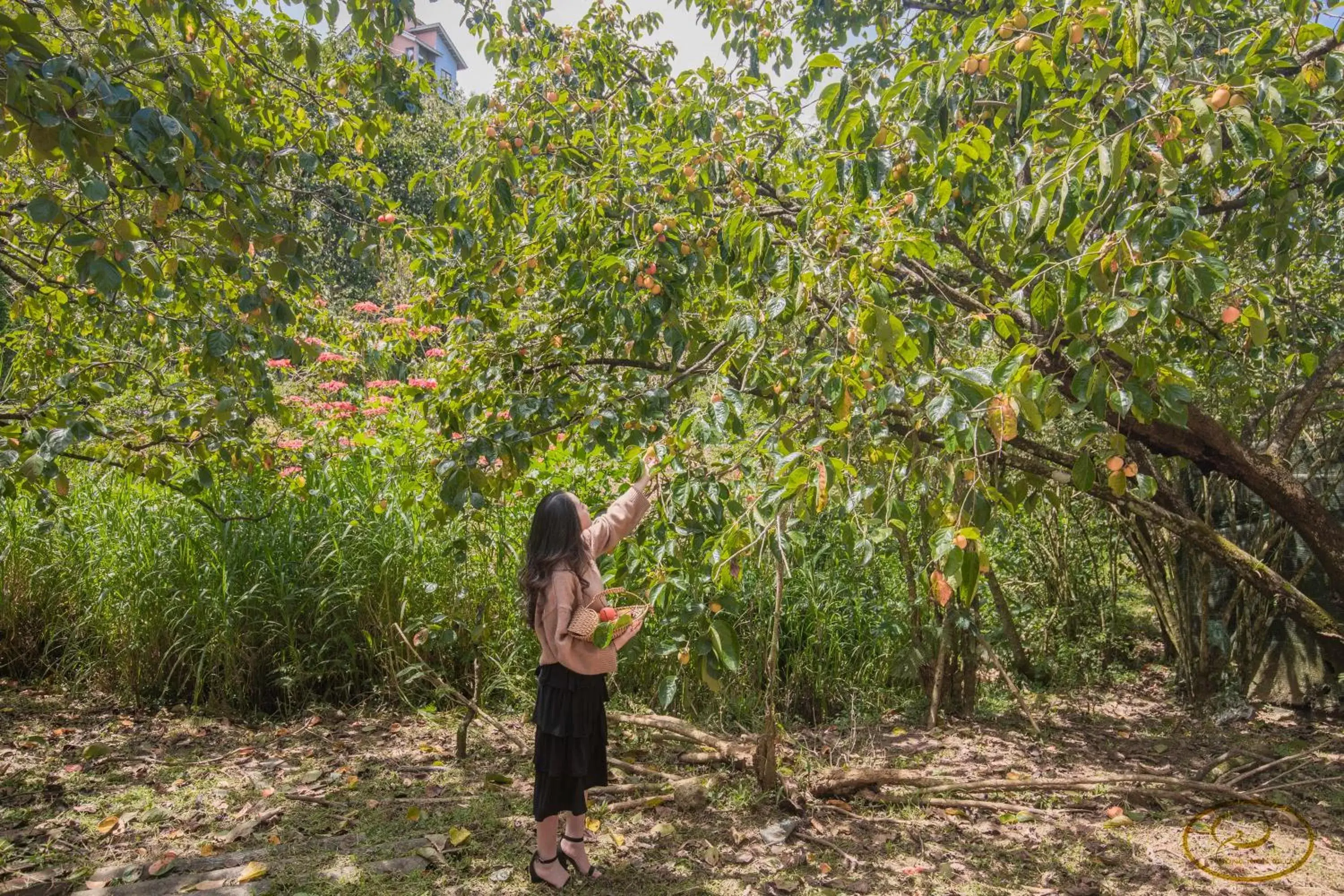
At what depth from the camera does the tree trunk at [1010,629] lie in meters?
4.35

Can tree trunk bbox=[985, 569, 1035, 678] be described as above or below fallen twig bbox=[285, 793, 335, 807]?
above

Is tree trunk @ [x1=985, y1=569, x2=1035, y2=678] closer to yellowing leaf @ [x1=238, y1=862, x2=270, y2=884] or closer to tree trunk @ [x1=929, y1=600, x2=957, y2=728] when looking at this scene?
tree trunk @ [x1=929, y1=600, x2=957, y2=728]

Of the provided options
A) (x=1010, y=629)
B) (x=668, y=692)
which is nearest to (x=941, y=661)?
(x=1010, y=629)

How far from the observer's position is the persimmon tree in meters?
2.08

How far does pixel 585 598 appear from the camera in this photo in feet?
9.07

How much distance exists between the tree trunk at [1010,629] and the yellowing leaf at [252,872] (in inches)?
118

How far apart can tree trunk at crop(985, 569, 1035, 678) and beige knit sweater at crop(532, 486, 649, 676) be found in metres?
1.90

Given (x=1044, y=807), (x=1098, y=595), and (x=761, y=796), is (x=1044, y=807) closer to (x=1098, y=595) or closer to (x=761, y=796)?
(x=761, y=796)

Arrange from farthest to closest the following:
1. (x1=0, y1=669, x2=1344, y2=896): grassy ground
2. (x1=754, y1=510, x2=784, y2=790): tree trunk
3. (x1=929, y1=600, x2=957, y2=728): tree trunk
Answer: (x1=929, y1=600, x2=957, y2=728): tree trunk
(x1=754, y1=510, x2=784, y2=790): tree trunk
(x1=0, y1=669, x2=1344, y2=896): grassy ground

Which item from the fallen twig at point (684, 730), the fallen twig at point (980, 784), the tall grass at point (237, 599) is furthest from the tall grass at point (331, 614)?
the fallen twig at point (980, 784)

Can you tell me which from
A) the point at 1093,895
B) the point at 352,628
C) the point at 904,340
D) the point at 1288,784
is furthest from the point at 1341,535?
the point at 352,628

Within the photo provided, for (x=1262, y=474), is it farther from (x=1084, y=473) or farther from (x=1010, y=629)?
(x=1084, y=473)

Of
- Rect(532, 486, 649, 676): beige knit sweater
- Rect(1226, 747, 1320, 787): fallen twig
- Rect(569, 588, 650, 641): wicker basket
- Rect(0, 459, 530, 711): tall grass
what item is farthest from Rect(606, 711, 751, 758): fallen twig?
Rect(1226, 747, 1320, 787): fallen twig

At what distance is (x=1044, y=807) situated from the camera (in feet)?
Answer: 10.9
